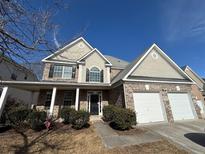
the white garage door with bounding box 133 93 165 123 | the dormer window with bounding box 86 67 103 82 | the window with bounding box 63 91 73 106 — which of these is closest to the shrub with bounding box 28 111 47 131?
the window with bounding box 63 91 73 106

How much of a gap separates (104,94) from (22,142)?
28.5 ft

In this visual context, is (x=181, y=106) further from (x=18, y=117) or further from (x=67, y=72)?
(x=18, y=117)

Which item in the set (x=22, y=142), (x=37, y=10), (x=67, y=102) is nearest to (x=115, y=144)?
(x=22, y=142)

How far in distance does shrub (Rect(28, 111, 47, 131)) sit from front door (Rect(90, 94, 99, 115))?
5.36 m

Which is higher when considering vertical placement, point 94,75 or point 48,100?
point 94,75

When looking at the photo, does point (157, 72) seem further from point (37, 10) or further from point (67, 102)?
point (37, 10)

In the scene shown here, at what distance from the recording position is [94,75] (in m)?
13.6

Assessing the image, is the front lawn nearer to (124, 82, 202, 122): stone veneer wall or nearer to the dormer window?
(124, 82, 202, 122): stone veneer wall

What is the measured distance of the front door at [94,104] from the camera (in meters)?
12.9

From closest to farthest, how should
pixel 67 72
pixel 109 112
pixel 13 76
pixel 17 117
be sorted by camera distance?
pixel 17 117 < pixel 109 112 < pixel 67 72 < pixel 13 76

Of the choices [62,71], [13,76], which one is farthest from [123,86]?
[13,76]

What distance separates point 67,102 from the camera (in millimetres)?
12688

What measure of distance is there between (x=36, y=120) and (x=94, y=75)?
23.7ft

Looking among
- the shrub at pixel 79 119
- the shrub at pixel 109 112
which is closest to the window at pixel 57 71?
the shrub at pixel 79 119
